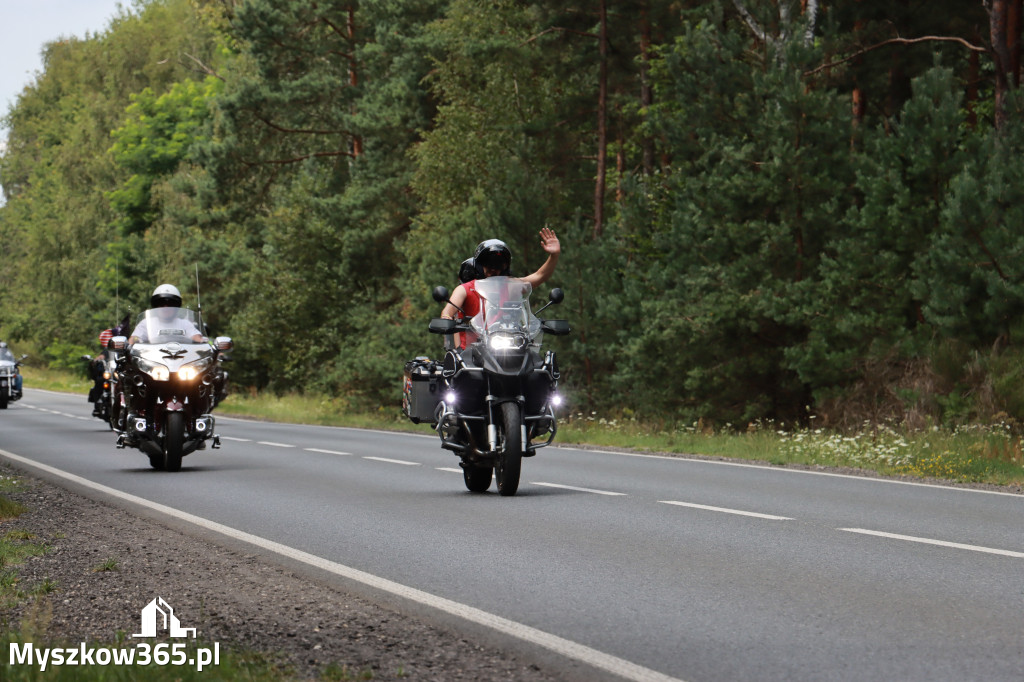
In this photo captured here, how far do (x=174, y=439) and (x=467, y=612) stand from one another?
9452 mm

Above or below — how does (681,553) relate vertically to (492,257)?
below

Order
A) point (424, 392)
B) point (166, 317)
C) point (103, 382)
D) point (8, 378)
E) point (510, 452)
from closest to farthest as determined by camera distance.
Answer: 1. point (510, 452)
2. point (424, 392)
3. point (166, 317)
4. point (103, 382)
5. point (8, 378)

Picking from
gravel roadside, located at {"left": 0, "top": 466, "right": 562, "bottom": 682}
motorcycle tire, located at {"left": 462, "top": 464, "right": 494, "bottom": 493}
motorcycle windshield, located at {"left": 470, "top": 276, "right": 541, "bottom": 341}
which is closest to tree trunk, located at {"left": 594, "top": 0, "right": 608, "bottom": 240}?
motorcycle tire, located at {"left": 462, "top": 464, "right": 494, "bottom": 493}

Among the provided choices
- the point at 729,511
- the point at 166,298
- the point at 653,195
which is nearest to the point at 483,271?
the point at 729,511

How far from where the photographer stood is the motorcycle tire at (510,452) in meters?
12.1

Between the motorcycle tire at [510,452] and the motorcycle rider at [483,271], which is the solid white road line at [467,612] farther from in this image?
the motorcycle rider at [483,271]

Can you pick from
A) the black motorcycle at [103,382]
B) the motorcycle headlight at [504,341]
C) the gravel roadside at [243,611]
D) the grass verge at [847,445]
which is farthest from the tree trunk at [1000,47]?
the gravel roadside at [243,611]

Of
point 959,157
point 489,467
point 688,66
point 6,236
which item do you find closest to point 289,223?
point 688,66

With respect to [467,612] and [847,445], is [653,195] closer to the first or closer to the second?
[847,445]

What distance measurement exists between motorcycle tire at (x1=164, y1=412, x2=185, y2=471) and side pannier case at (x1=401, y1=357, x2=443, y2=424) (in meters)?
3.70

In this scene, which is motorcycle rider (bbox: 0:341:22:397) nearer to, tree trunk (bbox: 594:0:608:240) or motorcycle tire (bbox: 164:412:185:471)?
tree trunk (bbox: 594:0:608:240)

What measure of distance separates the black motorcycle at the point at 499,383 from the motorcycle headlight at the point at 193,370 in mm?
3970

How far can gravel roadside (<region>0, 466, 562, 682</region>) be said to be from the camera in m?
5.96

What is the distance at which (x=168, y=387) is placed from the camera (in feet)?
50.6
